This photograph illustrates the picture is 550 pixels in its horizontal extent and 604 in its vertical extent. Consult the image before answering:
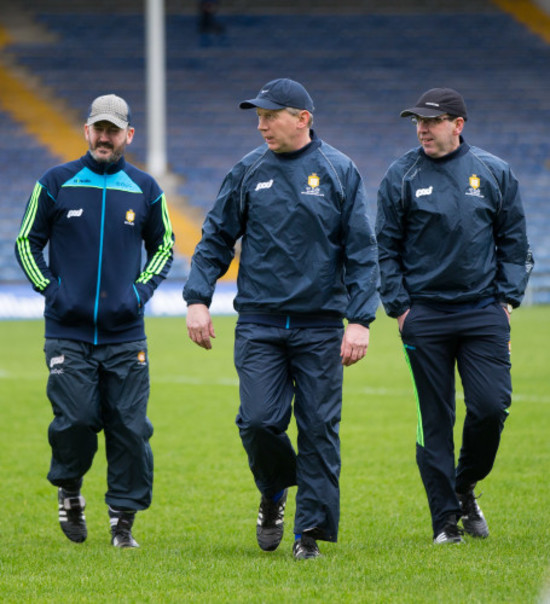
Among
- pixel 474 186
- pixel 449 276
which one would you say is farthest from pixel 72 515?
pixel 474 186

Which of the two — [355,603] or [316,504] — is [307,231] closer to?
[316,504]

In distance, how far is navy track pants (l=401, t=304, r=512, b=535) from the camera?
5.70m

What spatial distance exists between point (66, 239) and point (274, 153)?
1.18m

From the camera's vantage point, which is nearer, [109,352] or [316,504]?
[316,504]

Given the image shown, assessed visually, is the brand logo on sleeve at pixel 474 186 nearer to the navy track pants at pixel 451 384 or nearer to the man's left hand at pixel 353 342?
the navy track pants at pixel 451 384

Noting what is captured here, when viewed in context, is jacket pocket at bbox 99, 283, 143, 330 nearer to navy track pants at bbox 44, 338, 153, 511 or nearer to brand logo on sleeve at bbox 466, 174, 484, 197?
navy track pants at bbox 44, 338, 153, 511

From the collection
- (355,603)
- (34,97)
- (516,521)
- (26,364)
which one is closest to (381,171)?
(34,97)

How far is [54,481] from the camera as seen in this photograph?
598cm

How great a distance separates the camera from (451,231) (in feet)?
18.6

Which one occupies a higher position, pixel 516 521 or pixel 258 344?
pixel 258 344

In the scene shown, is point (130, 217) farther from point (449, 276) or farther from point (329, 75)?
point (329, 75)

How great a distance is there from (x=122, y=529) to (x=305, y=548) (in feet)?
3.45

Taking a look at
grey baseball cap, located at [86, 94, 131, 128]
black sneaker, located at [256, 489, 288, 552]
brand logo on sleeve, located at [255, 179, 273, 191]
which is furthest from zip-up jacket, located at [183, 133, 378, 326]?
black sneaker, located at [256, 489, 288, 552]

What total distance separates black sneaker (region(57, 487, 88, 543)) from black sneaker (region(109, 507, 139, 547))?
209 mm
